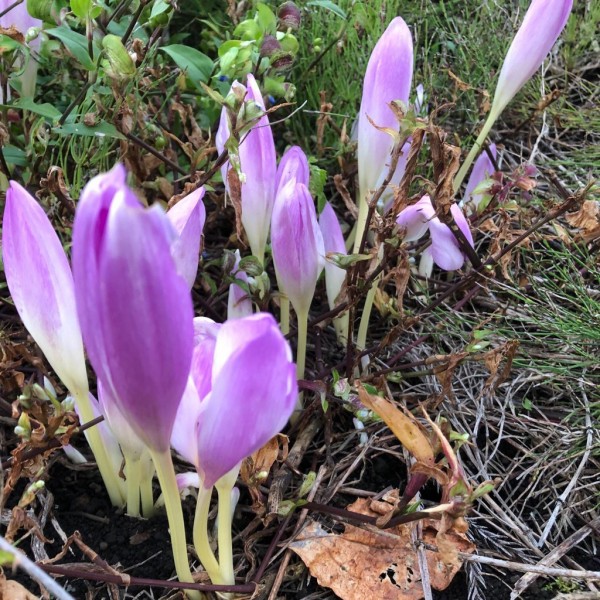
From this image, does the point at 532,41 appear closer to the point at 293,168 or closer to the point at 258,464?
the point at 293,168

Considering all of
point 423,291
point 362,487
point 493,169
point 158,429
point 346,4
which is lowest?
point 362,487

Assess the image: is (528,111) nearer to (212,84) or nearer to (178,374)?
(212,84)

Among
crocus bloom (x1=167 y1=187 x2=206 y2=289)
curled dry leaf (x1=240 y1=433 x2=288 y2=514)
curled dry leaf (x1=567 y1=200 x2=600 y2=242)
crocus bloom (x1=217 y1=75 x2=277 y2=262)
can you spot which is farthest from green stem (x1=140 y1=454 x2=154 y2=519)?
curled dry leaf (x1=567 y1=200 x2=600 y2=242)

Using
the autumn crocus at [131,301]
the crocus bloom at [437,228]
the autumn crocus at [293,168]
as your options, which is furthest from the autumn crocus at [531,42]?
the autumn crocus at [131,301]

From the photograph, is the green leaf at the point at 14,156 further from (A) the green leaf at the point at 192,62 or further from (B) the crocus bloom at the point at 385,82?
(B) the crocus bloom at the point at 385,82

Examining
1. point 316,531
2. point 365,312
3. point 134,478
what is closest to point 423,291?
point 365,312

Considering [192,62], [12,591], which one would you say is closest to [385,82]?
[192,62]
